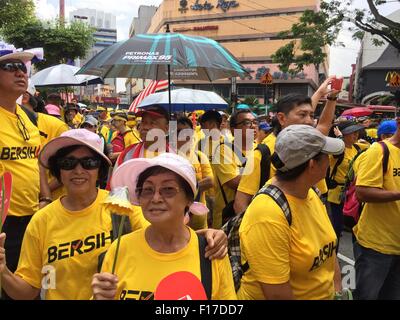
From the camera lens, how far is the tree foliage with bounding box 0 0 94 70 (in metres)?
24.1

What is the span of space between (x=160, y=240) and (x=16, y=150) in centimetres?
181

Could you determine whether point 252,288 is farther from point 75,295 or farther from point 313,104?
point 313,104

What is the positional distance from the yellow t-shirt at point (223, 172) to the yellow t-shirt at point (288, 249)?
85.5 inches

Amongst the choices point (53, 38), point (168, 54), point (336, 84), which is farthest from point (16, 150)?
point (53, 38)

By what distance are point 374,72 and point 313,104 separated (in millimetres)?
47279

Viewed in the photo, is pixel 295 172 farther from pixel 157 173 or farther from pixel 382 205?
pixel 382 205

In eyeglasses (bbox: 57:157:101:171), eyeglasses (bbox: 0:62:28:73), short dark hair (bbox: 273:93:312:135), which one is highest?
eyeglasses (bbox: 0:62:28:73)

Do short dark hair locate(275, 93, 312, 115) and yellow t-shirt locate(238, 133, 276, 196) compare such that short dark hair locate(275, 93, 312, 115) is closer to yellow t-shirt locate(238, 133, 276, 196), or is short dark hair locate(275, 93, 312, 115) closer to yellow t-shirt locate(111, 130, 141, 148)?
yellow t-shirt locate(238, 133, 276, 196)

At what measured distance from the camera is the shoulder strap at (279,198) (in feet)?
7.35

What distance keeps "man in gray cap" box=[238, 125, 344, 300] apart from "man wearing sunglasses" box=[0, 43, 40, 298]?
5.78ft

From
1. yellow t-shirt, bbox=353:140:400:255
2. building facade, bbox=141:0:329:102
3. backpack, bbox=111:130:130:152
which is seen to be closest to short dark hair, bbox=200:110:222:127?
backpack, bbox=111:130:130:152

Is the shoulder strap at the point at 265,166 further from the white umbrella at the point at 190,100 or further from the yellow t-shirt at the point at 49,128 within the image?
the white umbrella at the point at 190,100

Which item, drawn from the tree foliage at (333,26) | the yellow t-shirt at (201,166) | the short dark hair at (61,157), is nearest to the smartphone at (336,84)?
the yellow t-shirt at (201,166)
